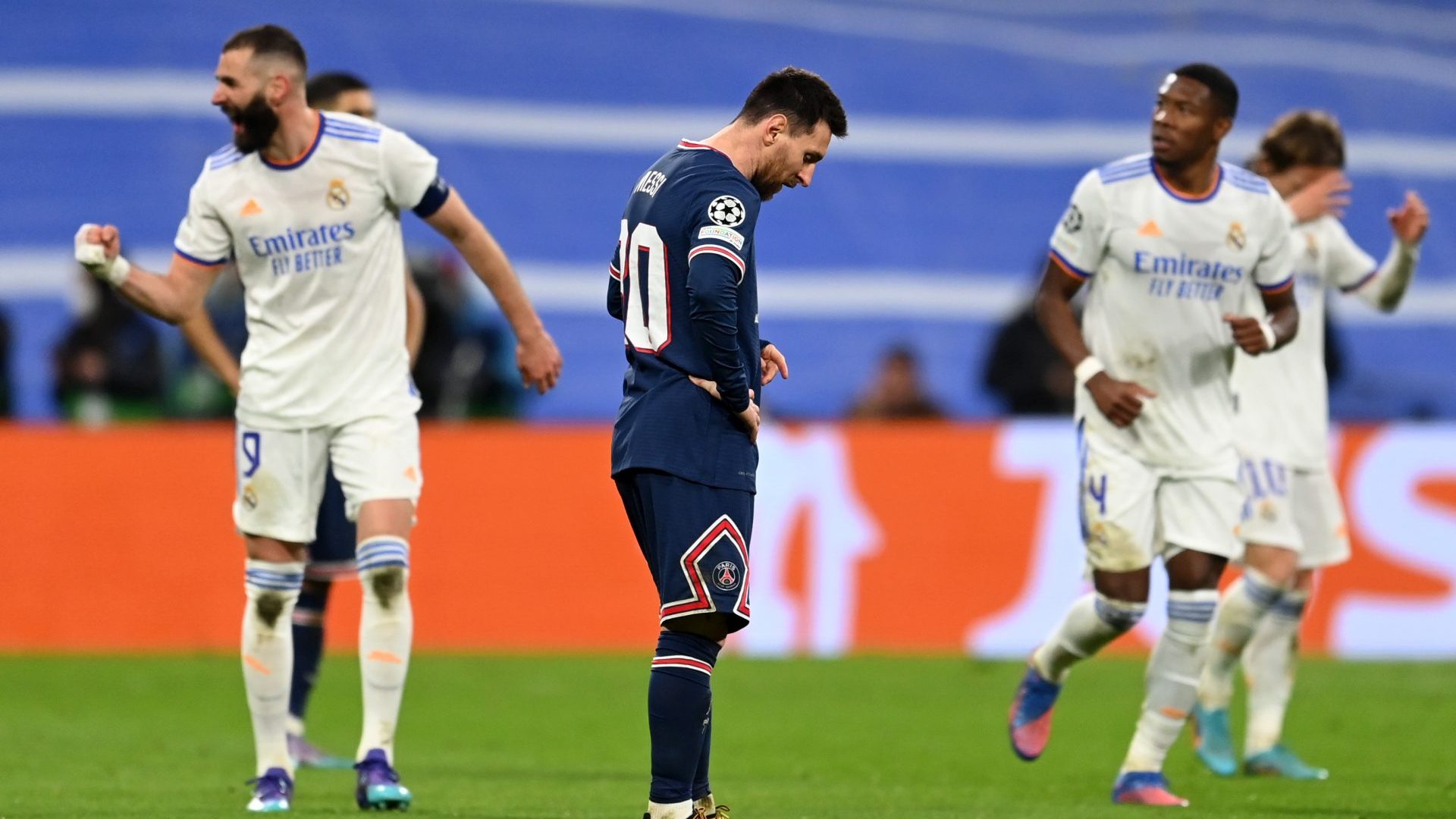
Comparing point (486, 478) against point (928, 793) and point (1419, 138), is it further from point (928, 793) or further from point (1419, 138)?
point (1419, 138)

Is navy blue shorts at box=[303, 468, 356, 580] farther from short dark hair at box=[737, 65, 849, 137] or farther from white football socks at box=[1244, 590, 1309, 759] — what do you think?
white football socks at box=[1244, 590, 1309, 759]

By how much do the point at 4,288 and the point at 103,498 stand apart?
5402mm

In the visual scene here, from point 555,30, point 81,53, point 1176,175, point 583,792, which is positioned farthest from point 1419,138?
point 583,792

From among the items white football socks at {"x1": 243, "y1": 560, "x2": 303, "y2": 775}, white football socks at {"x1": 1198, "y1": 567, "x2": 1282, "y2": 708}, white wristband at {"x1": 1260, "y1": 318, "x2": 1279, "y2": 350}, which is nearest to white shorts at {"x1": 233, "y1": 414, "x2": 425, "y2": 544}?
white football socks at {"x1": 243, "y1": 560, "x2": 303, "y2": 775}

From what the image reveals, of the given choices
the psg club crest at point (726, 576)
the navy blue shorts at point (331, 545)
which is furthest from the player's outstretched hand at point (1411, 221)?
the navy blue shorts at point (331, 545)

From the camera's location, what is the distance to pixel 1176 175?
7.74 m

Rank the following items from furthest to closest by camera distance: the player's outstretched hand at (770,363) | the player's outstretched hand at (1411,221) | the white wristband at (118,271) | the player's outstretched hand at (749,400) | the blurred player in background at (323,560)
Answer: the player's outstretched hand at (1411,221)
the blurred player in background at (323,560)
the white wristband at (118,271)
the player's outstretched hand at (770,363)
the player's outstretched hand at (749,400)

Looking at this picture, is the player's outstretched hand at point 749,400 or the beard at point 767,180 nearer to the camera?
the player's outstretched hand at point 749,400

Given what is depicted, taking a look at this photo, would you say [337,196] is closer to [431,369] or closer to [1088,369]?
[1088,369]

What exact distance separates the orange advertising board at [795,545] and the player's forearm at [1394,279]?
4.37 m

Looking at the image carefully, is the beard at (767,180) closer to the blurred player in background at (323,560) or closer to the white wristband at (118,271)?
the white wristband at (118,271)

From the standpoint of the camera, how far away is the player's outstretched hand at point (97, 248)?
6777 mm

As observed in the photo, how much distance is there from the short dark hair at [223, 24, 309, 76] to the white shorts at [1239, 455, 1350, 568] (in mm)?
4020

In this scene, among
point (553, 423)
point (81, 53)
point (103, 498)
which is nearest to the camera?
point (103, 498)
